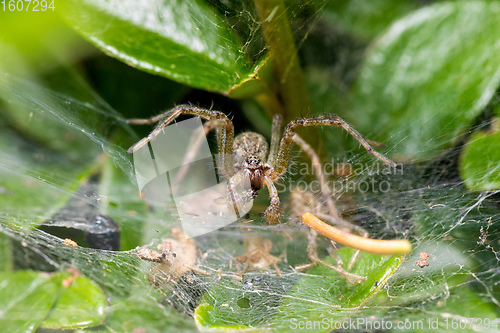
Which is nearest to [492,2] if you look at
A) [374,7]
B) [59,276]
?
[374,7]

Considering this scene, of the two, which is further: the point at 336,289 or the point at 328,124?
the point at 328,124

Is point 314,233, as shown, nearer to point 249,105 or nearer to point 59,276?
point 249,105

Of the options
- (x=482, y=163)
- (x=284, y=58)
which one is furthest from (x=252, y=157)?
(x=482, y=163)

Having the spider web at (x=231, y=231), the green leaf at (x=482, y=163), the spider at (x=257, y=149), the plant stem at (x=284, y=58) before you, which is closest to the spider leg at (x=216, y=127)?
the spider at (x=257, y=149)

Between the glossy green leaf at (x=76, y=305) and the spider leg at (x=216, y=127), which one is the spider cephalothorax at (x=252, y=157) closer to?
the spider leg at (x=216, y=127)

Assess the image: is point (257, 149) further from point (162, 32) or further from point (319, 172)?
point (162, 32)
